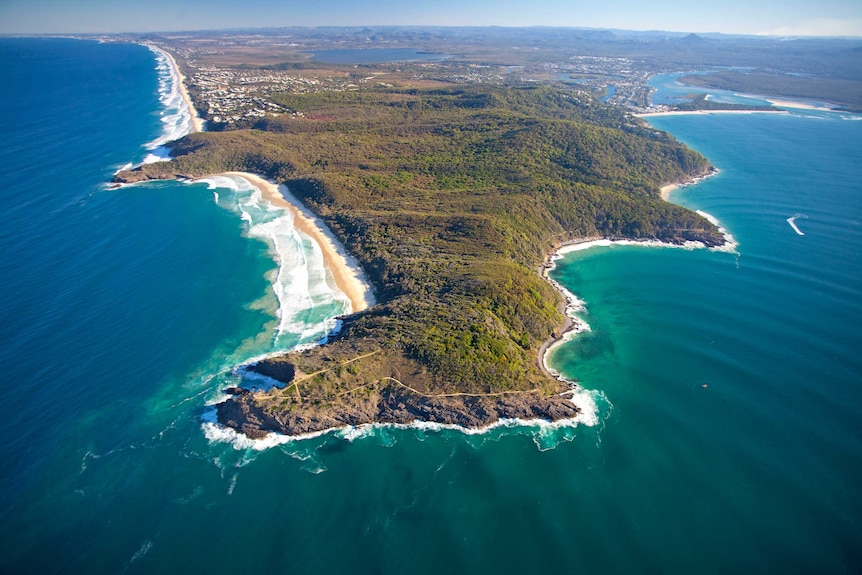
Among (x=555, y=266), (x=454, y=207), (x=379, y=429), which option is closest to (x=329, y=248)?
(x=454, y=207)

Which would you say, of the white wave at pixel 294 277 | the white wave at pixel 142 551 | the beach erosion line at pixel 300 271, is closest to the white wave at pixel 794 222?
the beach erosion line at pixel 300 271

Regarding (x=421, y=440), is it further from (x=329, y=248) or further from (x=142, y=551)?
(x=329, y=248)

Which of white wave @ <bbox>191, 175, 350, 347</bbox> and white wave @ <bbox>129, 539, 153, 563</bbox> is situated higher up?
white wave @ <bbox>191, 175, 350, 347</bbox>

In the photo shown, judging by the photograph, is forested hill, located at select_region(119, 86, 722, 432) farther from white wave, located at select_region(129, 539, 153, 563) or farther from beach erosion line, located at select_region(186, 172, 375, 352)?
white wave, located at select_region(129, 539, 153, 563)

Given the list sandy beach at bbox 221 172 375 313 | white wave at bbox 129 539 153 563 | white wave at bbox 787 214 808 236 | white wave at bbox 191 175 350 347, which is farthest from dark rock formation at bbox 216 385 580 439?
white wave at bbox 787 214 808 236

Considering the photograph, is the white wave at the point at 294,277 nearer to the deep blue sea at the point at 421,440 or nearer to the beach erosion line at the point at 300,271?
the beach erosion line at the point at 300,271

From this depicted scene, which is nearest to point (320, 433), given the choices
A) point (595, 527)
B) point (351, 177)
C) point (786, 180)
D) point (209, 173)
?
point (595, 527)
